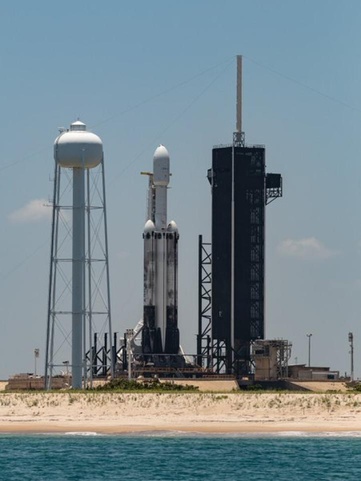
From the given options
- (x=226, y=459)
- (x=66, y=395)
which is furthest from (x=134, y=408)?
(x=226, y=459)

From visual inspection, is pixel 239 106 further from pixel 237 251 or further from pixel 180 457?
pixel 180 457

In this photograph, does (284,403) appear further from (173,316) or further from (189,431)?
(173,316)

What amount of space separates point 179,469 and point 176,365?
76.6m

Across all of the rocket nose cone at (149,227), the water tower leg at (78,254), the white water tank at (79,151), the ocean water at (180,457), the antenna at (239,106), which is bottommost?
the ocean water at (180,457)

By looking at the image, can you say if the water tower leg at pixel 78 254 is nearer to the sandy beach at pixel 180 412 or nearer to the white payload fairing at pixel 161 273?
the sandy beach at pixel 180 412

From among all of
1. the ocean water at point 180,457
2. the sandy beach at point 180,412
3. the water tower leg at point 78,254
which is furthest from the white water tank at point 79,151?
the ocean water at point 180,457

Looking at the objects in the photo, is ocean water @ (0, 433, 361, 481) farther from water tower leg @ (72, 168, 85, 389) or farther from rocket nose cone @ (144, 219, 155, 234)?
rocket nose cone @ (144, 219, 155, 234)

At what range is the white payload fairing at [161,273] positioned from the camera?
15638cm

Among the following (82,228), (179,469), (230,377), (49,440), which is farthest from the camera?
(230,377)

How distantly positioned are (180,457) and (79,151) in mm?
49120

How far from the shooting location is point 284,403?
10150 cm

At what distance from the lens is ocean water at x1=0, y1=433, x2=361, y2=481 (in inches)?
2992

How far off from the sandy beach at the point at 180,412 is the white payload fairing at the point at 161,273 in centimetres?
4920

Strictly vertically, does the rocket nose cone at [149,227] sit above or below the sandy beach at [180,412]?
above
